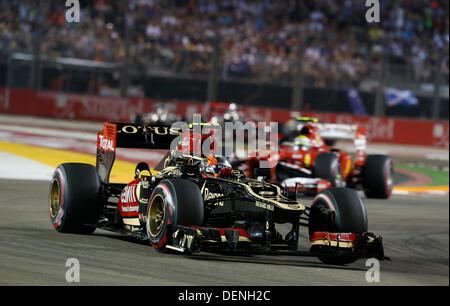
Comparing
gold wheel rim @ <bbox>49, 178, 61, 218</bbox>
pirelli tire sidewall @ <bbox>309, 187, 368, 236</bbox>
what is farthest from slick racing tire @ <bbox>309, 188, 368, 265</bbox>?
gold wheel rim @ <bbox>49, 178, 61, 218</bbox>

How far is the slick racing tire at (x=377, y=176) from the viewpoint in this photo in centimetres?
1537

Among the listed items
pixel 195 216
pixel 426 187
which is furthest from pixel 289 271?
pixel 426 187

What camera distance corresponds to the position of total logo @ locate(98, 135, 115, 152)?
9.68 meters

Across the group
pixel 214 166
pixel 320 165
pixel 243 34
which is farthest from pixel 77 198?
pixel 243 34

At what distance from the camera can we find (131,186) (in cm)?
902

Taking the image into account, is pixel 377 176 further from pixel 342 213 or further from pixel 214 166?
pixel 342 213

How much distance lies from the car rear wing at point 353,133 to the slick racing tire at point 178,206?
8.30 metres

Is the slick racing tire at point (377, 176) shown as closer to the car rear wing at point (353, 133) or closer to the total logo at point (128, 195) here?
the car rear wing at point (353, 133)

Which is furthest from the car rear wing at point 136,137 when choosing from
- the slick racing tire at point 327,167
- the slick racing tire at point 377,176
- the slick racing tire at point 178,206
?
the slick racing tire at point 377,176

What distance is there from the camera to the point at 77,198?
9.12 meters

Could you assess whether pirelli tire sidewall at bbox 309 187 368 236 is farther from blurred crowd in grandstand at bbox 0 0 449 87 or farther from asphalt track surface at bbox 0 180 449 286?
blurred crowd in grandstand at bbox 0 0 449 87

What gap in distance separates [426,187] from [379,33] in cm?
1433

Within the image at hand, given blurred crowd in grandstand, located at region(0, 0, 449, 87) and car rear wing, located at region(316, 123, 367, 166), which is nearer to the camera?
car rear wing, located at region(316, 123, 367, 166)
